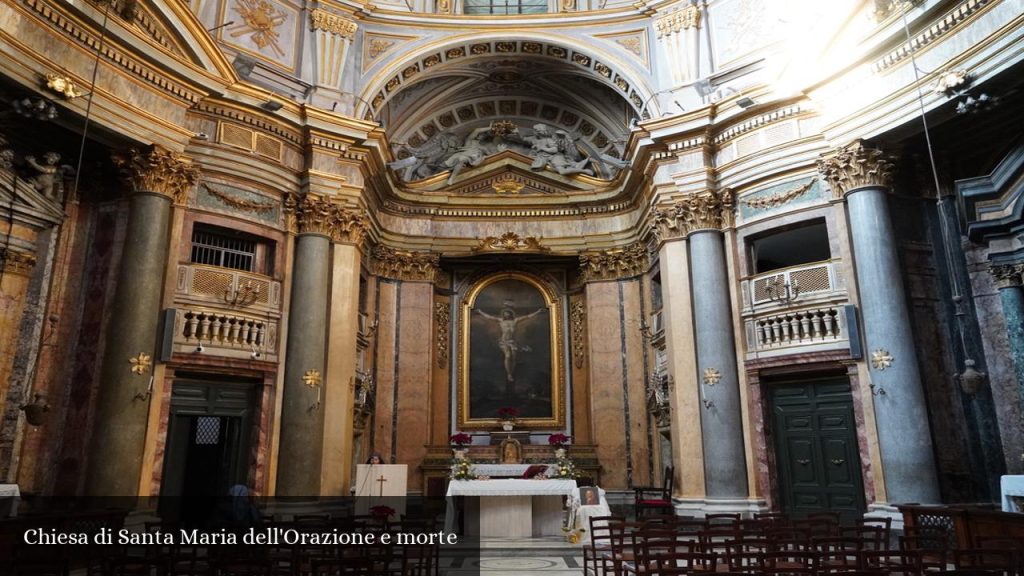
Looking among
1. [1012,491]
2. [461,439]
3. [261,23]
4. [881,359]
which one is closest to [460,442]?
[461,439]

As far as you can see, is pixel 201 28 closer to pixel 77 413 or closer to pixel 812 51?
pixel 77 413

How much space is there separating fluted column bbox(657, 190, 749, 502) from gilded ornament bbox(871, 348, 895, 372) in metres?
2.39

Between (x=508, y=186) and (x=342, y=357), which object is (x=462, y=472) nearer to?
(x=342, y=357)

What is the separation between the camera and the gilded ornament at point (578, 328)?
16.6m

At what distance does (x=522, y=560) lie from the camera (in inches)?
396

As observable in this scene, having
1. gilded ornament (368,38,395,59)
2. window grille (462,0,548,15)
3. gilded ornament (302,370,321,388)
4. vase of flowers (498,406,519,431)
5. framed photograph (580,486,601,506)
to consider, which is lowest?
framed photograph (580,486,601,506)

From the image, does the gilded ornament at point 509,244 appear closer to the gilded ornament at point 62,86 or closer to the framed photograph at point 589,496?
the framed photograph at point 589,496

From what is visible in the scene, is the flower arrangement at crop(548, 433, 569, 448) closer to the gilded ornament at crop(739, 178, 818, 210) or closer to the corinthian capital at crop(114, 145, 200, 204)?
the gilded ornament at crop(739, 178, 818, 210)

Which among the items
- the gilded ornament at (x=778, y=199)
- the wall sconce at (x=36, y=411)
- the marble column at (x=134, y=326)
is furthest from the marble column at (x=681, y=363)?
the wall sconce at (x=36, y=411)

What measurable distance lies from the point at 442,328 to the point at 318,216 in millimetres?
4907

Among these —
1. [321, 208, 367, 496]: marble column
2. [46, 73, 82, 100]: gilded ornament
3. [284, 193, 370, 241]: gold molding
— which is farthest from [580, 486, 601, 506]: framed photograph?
[46, 73, 82, 100]: gilded ornament

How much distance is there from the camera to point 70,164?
35.7 ft

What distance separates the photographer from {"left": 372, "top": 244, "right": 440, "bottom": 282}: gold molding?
52.7 ft

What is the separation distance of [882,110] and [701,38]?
185 inches
